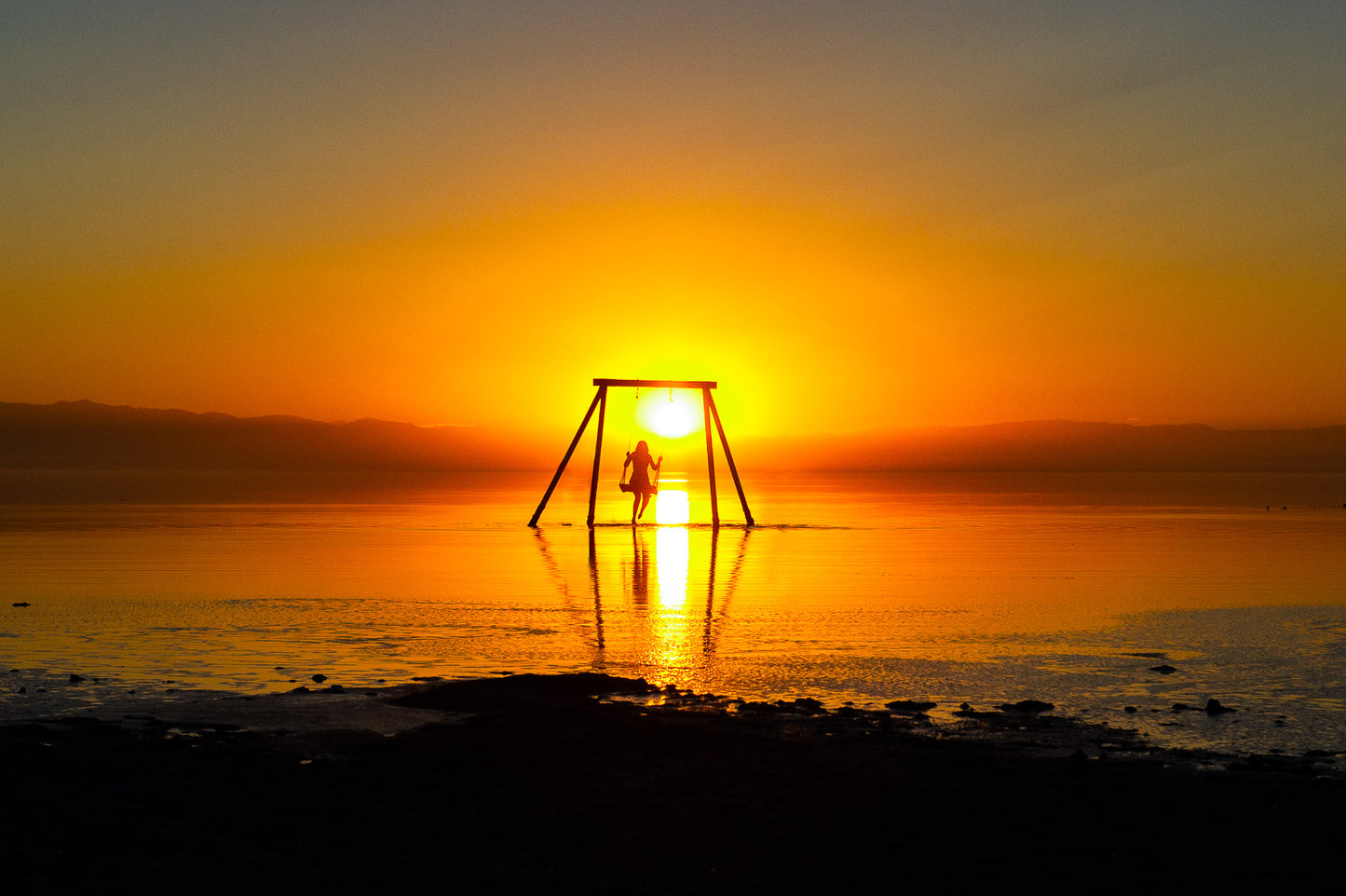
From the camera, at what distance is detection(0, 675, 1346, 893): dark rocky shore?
686 cm

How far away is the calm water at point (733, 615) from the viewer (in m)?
12.6

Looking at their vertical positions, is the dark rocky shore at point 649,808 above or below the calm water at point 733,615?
below

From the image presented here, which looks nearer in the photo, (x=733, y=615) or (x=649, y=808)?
(x=649, y=808)

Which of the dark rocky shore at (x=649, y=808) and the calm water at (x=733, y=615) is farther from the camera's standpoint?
the calm water at (x=733, y=615)

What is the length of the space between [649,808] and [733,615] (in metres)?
10.1

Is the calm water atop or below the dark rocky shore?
atop

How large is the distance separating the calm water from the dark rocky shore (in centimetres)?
177

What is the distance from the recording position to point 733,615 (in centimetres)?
1806

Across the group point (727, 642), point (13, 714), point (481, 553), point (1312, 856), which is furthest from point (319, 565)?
point (1312, 856)

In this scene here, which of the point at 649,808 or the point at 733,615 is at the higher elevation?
the point at 733,615

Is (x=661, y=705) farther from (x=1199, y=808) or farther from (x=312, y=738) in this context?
(x=1199, y=808)

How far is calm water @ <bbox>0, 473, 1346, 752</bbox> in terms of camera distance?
1259 cm

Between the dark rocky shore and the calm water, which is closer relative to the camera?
the dark rocky shore

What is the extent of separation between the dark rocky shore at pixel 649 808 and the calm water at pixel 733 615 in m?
1.77
